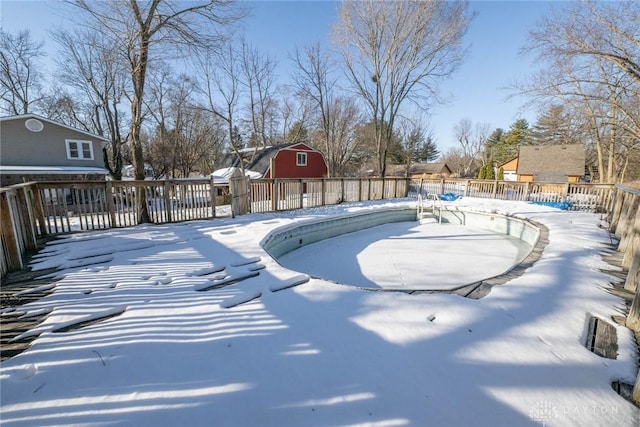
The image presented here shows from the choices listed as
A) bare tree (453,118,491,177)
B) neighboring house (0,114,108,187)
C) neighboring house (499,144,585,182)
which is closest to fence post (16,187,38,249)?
neighboring house (0,114,108,187)

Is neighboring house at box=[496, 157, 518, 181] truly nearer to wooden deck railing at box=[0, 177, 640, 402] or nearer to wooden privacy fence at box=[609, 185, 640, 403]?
wooden deck railing at box=[0, 177, 640, 402]

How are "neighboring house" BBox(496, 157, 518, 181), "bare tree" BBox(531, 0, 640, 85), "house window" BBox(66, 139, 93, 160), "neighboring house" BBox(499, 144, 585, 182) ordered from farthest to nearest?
1. "neighboring house" BBox(496, 157, 518, 181)
2. "neighboring house" BBox(499, 144, 585, 182)
3. "house window" BBox(66, 139, 93, 160)
4. "bare tree" BBox(531, 0, 640, 85)

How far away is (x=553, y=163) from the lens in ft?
77.0

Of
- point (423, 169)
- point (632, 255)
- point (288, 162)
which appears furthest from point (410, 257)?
point (423, 169)

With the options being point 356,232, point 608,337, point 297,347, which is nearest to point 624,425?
point 608,337

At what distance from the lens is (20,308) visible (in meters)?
2.48

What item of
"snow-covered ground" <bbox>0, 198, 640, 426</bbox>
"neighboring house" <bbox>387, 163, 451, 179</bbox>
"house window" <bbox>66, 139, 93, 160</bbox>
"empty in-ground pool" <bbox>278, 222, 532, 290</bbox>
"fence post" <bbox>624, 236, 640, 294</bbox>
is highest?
"house window" <bbox>66, 139, 93, 160</bbox>

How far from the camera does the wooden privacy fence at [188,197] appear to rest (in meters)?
4.15

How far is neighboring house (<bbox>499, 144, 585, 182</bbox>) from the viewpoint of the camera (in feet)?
74.0

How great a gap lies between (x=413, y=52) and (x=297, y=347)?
16.4 meters

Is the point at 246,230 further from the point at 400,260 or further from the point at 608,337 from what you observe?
the point at 608,337

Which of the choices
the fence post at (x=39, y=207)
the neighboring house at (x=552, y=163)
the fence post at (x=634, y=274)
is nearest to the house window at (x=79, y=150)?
the fence post at (x=39, y=207)

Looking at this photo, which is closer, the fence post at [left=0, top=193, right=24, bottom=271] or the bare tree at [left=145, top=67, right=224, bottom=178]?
the fence post at [left=0, top=193, right=24, bottom=271]

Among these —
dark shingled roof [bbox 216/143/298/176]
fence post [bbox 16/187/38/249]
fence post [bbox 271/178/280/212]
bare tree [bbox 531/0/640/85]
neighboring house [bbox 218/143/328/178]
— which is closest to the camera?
fence post [bbox 16/187/38/249]
